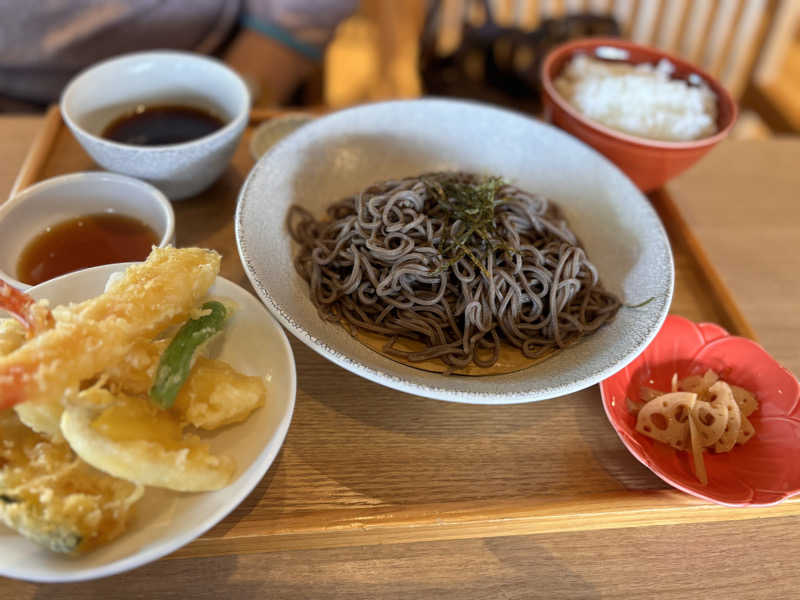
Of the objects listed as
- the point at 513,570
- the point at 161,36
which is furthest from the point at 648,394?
the point at 161,36

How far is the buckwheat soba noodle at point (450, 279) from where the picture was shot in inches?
54.4

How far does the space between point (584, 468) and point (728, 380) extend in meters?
0.47

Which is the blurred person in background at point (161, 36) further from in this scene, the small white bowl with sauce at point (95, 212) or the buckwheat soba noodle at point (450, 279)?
the buckwheat soba noodle at point (450, 279)

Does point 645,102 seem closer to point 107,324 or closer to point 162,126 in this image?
point 162,126

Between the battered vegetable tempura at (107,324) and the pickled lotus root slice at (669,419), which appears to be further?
the pickled lotus root slice at (669,419)

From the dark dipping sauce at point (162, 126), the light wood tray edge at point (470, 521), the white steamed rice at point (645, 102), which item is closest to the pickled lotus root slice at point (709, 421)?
the light wood tray edge at point (470, 521)

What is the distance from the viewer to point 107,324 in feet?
3.17

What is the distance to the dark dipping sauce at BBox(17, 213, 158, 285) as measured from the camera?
1387 millimetres

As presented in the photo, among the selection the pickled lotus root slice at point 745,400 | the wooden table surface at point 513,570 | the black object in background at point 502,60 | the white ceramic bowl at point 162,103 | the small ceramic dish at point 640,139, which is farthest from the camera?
the black object in background at point 502,60

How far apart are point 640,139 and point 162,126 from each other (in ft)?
4.98

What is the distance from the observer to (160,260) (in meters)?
1.12

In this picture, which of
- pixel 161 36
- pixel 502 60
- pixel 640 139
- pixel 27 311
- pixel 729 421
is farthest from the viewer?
pixel 502 60

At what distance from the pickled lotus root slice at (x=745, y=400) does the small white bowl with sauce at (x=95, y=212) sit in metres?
1.44

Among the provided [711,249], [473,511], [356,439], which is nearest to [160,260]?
[356,439]
